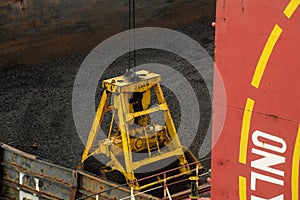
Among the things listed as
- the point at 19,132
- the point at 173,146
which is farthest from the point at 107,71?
the point at 173,146

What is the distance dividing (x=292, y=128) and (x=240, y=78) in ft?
2.09

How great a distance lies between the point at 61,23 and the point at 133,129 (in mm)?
11837

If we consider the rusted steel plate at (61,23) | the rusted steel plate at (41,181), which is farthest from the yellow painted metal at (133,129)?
the rusted steel plate at (61,23)

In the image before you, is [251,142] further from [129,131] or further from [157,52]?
[157,52]

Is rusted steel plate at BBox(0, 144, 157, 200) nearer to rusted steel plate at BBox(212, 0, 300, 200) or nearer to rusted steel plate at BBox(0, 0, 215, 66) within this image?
rusted steel plate at BBox(212, 0, 300, 200)

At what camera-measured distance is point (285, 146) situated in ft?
18.4

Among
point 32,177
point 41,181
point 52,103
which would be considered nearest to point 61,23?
point 52,103

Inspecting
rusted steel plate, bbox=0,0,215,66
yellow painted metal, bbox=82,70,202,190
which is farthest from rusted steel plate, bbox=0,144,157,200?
rusted steel plate, bbox=0,0,215,66

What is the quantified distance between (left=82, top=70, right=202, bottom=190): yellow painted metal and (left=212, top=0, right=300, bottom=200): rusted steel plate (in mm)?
7518

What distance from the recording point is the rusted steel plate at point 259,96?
543 centimetres

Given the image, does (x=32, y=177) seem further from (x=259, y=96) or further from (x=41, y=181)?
(x=259, y=96)

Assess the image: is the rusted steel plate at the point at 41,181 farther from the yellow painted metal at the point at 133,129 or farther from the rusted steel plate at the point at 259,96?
the rusted steel plate at the point at 259,96

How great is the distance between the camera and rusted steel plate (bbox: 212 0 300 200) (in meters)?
5.43

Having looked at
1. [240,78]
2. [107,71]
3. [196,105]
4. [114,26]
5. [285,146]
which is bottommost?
[285,146]
